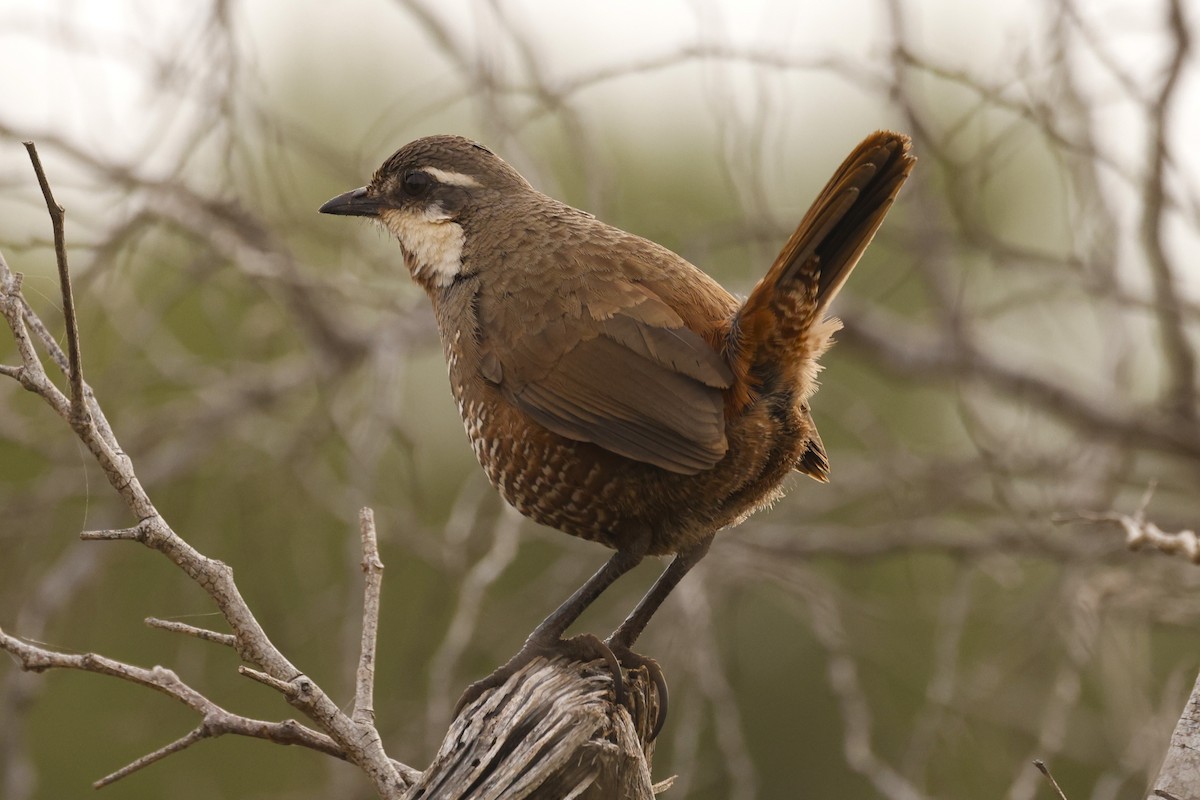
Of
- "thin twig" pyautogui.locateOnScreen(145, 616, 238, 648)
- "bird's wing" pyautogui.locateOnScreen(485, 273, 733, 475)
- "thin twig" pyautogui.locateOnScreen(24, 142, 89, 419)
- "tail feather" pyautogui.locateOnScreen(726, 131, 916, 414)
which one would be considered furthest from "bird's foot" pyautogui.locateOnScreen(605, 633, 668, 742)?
"thin twig" pyautogui.locateOnScreen(24, 142, 89, 419)

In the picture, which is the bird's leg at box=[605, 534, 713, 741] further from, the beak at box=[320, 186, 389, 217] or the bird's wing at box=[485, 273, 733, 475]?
the beak at box=[320, 186, 389, 217]

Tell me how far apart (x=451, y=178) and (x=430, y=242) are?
0.22 metres

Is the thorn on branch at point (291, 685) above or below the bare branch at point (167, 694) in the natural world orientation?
above

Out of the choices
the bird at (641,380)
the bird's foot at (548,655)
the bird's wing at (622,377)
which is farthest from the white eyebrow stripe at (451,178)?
the bird's foot at (548,655)

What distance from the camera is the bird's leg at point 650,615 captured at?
2900 mm

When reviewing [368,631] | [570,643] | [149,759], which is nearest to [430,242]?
[570,643]

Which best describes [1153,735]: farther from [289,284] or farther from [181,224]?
[181,224]

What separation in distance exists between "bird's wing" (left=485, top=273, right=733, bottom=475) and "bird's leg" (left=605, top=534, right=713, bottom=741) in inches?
15.7

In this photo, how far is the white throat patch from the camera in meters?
3.63

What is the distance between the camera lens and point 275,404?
5.08 meters

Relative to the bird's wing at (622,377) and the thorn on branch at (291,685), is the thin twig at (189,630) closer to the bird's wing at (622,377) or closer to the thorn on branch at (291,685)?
the thorn on branch at (291,685)

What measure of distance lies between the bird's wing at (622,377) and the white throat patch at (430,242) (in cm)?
54

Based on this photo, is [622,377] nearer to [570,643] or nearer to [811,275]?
[811,275]

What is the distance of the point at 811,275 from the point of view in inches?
113
